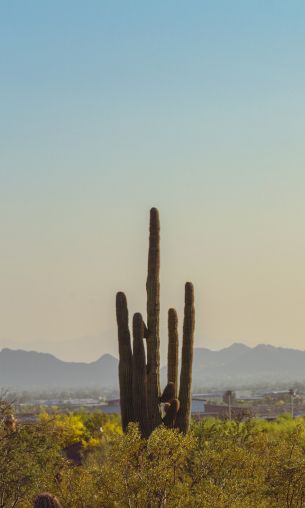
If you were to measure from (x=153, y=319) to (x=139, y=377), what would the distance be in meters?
1.81

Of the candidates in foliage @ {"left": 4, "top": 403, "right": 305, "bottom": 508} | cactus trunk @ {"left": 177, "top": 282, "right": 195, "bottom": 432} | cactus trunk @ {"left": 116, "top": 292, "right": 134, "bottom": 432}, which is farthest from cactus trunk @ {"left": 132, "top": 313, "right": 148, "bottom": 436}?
foliage @ {"left": 4, "top": 403, "right": 305, "bottom": 508}

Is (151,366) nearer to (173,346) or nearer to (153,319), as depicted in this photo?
(153,319)

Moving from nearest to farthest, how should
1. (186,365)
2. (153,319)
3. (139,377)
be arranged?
(139,377), (153,319), (186,365)

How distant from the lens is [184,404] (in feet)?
98.3

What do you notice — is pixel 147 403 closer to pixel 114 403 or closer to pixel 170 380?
pixel 170 380

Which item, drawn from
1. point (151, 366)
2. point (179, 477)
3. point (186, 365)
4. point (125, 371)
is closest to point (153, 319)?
point (151, 366)

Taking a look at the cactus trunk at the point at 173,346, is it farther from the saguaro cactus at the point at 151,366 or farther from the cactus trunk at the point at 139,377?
Answer: the cactus trunk at the point at 139,377

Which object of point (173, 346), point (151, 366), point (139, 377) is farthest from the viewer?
point (173, 346)

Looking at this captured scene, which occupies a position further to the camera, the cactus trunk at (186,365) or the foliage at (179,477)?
the cactus trunk at (186,365)

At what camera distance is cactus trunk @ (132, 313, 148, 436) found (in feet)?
93.6

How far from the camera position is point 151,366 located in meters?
29.1

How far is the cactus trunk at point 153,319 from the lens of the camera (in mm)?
28891

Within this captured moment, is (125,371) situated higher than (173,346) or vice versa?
(173,346)

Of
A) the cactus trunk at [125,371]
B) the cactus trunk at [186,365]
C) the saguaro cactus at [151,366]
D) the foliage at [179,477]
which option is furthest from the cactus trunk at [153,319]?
the foliage at [179,477]
